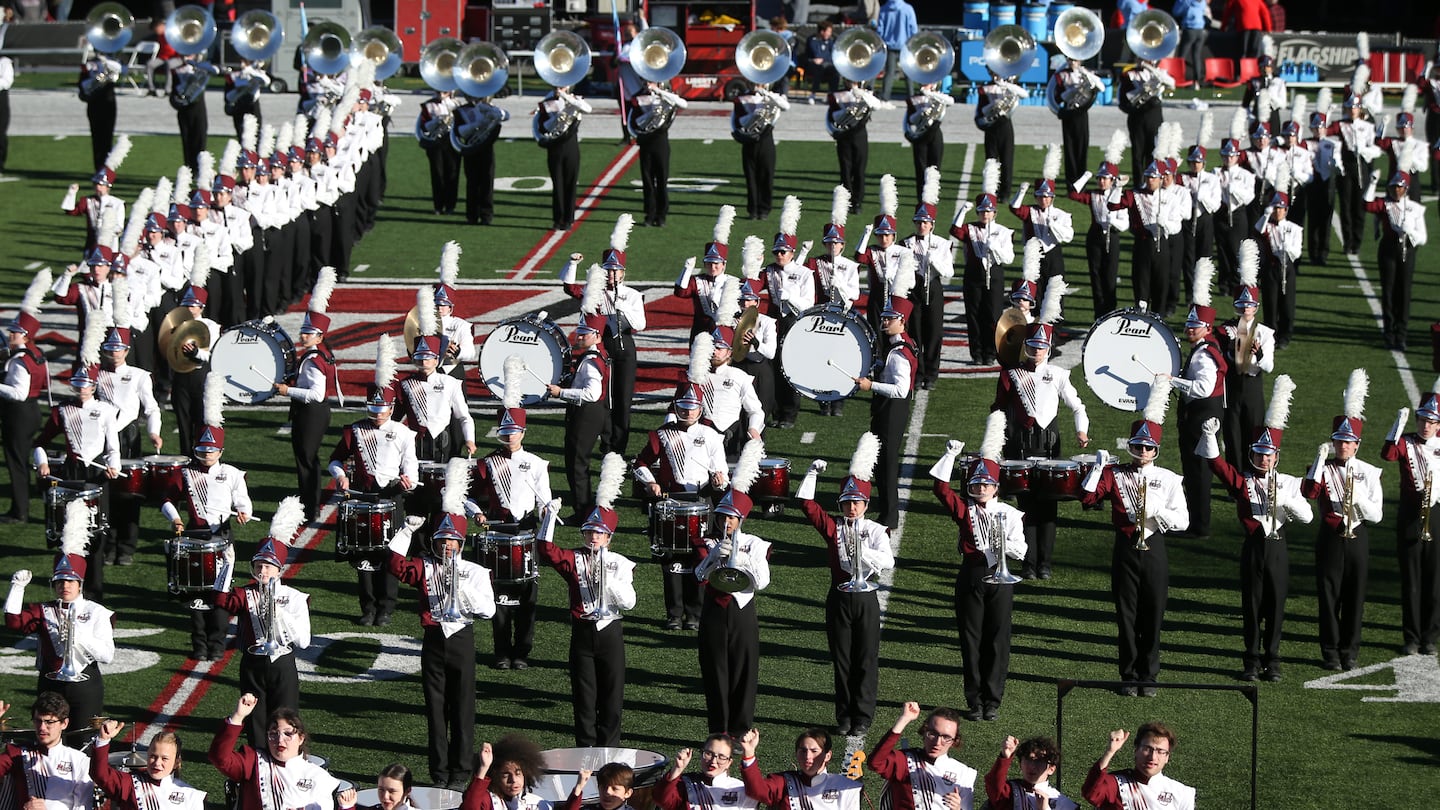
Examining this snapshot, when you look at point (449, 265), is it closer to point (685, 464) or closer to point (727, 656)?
point (685, 464)

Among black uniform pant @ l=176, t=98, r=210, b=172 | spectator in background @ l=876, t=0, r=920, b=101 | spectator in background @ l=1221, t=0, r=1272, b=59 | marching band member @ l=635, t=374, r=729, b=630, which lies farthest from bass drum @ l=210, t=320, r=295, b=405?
spectator in background @ l=1221, t=0, r=1272, b=59

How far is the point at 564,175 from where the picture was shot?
24375mm

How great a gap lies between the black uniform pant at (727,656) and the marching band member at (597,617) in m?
0.44

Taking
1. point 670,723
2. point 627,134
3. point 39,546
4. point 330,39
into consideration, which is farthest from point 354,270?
point 670,723

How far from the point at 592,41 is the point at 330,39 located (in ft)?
22.1

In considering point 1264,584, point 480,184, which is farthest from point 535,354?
point 480,184

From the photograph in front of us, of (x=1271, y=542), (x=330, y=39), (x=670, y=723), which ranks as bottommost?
(x=670, y=723)

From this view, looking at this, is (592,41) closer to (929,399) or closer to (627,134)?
(627,134)

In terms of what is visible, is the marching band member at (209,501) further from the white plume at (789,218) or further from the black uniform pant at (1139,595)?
the white plume at (789,218)

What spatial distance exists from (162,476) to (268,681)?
251cm

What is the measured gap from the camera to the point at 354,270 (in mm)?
23844

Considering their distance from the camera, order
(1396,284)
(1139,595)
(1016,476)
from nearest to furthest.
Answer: (1139,595), (1016,476), (1396,284)

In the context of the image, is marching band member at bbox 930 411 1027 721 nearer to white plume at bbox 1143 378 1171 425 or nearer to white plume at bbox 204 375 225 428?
white plume at bbox 1143 378 1171 425

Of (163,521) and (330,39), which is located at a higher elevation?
(330,39)
